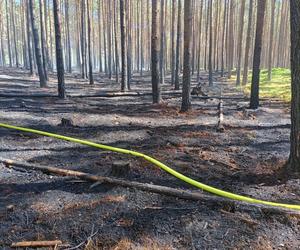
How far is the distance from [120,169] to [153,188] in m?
0.88

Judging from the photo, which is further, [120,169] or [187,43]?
[187,43]

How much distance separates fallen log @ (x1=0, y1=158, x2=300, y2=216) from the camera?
167 inches

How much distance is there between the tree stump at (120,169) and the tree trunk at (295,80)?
282 cm

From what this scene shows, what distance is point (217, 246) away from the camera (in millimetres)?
3568

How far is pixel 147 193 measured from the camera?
4793 mm

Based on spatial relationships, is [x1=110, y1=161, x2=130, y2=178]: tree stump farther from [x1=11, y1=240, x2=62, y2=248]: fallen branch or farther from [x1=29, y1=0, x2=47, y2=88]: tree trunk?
[x1=29, y1=0, x2=47, y2=88]: tree trunk

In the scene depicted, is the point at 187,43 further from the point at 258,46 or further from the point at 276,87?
the point at 276,87

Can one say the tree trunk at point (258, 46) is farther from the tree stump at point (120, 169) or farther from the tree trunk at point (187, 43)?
the tree stump at point (120, 169)

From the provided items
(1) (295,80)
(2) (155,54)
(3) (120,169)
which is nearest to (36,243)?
(3) (120,169)

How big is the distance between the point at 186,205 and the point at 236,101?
13.2 metres

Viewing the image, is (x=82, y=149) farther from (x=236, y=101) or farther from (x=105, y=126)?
(x=236, y=101)

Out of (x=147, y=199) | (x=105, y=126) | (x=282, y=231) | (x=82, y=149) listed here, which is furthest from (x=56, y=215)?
(x=105, y=126)

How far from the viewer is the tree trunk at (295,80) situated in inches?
199

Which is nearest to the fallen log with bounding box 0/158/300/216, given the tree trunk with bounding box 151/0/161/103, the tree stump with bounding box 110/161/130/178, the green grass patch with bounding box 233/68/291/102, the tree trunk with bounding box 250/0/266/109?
the tree stump with bounding box 110/161/130/178
